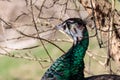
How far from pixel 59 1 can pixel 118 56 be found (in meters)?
0.80

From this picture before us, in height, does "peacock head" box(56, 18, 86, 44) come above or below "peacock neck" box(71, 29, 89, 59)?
above

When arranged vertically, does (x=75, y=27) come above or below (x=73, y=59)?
above

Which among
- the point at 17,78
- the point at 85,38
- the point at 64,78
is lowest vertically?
Result: the point at 17,78

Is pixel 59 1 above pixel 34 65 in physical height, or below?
above

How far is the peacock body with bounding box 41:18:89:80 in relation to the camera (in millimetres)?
4355

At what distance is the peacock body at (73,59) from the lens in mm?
4355

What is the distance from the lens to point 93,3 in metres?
5.04

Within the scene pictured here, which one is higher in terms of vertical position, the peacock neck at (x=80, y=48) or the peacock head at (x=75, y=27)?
the peacock head at (x=75, y=27)

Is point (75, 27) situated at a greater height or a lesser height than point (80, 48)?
greater

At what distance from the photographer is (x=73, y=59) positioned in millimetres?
4422

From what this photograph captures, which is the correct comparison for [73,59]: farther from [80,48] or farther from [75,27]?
[75,27]

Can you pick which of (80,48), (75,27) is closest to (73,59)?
(80,48)

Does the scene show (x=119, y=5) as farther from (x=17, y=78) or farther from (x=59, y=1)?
(x=17, y=78)

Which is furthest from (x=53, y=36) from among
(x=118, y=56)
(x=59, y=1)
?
(x=118, y=56)
